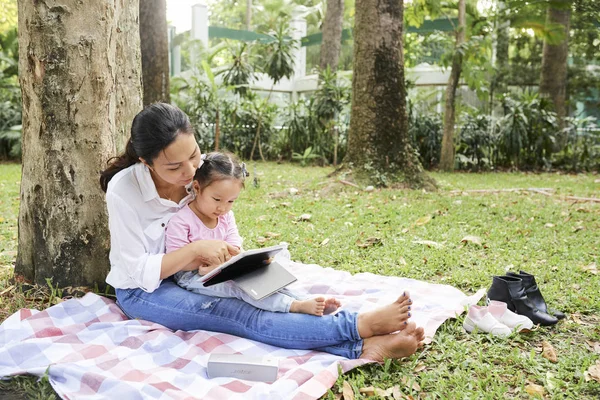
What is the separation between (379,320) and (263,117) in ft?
37.1

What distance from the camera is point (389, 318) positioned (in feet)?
8.76

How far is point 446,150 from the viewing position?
11914 mm

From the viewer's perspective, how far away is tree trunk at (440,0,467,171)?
11.2 metres

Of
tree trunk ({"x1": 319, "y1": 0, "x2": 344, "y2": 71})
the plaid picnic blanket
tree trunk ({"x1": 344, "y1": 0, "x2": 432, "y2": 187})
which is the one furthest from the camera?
tree trunk ({"x1": 319, "y1": 0, "x2": 344, "y2": 71})

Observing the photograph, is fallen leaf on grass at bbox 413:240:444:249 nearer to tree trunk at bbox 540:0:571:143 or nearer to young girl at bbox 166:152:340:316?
young girl at bbox 166:152:340:316

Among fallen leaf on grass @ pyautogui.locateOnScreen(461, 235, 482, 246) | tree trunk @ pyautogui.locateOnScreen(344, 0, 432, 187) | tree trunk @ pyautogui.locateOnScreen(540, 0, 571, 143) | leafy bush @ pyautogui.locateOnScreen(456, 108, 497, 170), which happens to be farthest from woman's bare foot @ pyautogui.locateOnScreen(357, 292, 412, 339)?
tree trunk @ pyautogui.locateOnScreen(540, 0, 571, 143)

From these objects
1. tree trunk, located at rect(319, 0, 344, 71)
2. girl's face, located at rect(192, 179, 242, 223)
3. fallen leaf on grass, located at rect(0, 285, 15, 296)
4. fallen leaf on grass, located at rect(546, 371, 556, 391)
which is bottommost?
fallen leaf on grass, located at rect(546, 371, 556, 391)

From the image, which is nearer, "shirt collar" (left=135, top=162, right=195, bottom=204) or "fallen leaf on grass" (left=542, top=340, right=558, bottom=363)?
"fallen leaf on grass" (left=542, top=340, right=558, bottom=363)

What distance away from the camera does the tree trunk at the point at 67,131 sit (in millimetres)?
3260

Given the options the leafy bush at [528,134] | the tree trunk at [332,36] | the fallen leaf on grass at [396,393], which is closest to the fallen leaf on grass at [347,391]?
the fallen leaf on grass at [396,393]

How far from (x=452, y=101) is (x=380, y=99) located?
455 cm

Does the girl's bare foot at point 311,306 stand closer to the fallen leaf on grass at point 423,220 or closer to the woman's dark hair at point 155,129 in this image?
the woman's dark hair at point 155,129

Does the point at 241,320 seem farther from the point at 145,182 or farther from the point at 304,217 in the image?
the point at 304,217

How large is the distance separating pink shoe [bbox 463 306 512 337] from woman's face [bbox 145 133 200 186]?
1.70m
